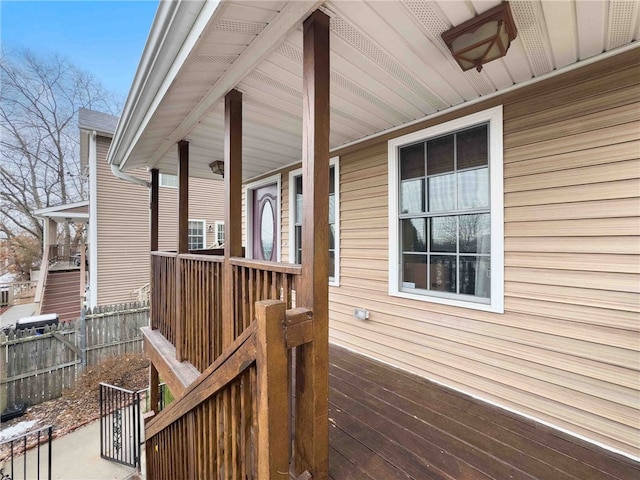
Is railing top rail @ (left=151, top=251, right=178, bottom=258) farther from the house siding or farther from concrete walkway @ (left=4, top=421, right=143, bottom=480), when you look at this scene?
concrete walkway @ (left=4, top=421, right=143, bottom=480)

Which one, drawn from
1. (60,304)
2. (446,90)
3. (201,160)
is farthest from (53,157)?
(446,90)

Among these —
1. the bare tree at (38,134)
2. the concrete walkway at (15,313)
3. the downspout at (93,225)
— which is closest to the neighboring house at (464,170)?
the downspout at (93,225)

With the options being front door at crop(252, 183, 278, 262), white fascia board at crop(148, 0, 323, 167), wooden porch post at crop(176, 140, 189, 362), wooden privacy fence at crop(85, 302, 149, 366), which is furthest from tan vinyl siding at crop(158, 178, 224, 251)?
white fascia board at crop(148, 0, 323, 167)

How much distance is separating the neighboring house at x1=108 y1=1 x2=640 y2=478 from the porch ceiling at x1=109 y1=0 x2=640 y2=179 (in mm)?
12

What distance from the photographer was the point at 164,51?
5.40 ft

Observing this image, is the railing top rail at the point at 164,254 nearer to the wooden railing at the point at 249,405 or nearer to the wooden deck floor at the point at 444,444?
the wooden railing at the point at 249,405

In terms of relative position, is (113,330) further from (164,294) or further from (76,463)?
(164,294)

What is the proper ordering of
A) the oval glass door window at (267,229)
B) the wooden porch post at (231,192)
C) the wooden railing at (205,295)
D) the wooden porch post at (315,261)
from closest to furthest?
1. the wooden porch post at (315,261)
2. the wooden railing at (205,295)
3. the wooden porch post at (231,192)
4. the oval glass door window at (267,229)

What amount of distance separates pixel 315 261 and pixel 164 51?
1514 mm

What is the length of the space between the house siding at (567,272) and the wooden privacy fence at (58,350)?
6.75m

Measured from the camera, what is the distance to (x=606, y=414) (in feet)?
5.85

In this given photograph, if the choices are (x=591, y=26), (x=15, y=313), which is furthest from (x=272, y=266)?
(x=15, y=313)

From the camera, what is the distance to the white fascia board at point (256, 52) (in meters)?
1.36

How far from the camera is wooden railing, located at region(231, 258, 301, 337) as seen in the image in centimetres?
149
